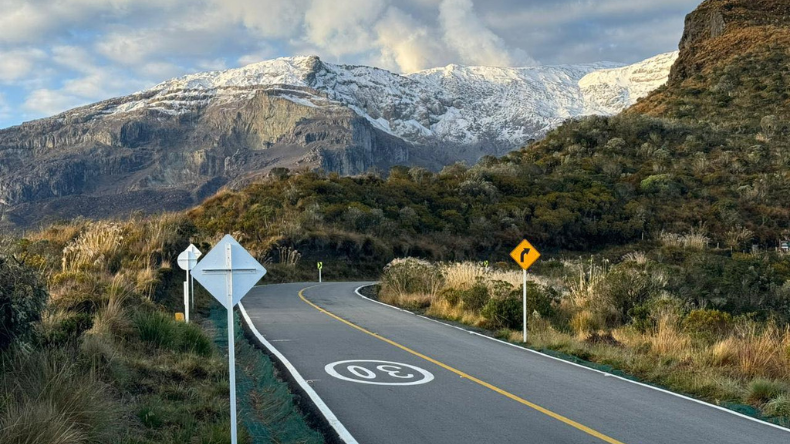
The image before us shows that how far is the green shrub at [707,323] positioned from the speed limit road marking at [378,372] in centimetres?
581

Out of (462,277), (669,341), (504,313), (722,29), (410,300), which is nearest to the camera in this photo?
(669,341)

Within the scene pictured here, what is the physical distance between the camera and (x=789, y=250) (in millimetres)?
32750

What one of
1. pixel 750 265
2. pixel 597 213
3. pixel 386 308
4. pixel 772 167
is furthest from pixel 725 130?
pixel 386 308

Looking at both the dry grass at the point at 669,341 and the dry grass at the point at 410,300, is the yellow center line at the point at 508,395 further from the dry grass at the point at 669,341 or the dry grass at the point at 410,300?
the dry grass at the point at 410,300

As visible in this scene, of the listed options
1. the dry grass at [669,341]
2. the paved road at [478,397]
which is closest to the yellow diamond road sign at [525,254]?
the paved road at [478,397]

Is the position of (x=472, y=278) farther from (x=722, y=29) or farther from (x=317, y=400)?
(x=722, y=29)

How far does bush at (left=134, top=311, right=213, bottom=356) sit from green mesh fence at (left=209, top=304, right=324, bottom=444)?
744 mm

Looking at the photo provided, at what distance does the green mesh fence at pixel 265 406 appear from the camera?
7469 millimetres

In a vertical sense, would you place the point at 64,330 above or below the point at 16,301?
below

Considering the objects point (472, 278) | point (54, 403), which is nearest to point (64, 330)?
point (54, 403)

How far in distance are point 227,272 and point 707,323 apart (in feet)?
33.5

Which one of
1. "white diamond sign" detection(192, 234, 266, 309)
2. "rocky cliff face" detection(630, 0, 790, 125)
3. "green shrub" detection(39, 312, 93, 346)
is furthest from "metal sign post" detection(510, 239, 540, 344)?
"rocky cliff face" detection(630, 0, 790, 125)

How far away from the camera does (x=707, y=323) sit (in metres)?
13.0

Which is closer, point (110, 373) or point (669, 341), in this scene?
point (110, 373)
